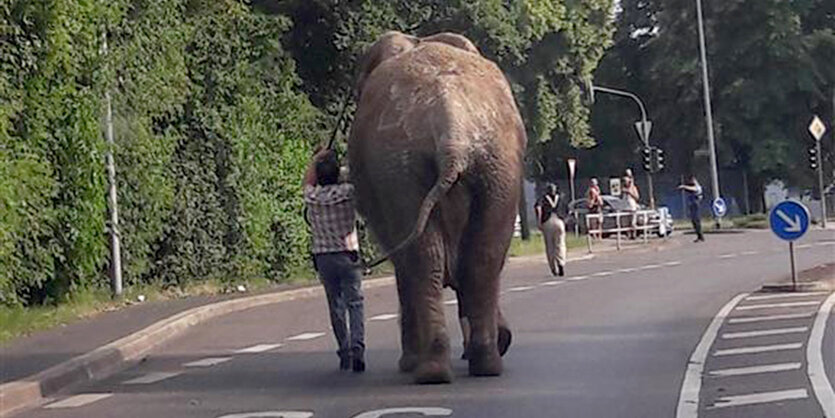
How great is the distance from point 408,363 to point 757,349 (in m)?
3.32

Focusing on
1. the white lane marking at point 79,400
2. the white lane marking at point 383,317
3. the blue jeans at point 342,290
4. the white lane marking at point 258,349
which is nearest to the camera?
the white lane marking at point 79,400

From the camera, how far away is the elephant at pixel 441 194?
13.1 meters

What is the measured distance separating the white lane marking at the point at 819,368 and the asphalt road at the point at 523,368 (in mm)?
68

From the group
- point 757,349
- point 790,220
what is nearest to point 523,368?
point 757,349

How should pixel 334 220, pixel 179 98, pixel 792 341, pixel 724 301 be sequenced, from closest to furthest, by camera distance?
pixel 334 220 < pixel 792 341 < pixel 724 301 < pixel 179 98

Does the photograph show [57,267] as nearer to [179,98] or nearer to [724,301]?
[179,98]

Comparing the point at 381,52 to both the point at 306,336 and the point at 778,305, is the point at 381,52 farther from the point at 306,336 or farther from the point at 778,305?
the point at 778,305

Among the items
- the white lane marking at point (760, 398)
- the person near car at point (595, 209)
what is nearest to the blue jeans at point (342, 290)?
the white lane marking at point (760, 398)

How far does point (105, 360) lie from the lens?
16469 millimetres

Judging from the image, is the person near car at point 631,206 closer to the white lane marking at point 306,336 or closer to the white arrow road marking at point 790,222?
the white arrow road marking at point 790,222

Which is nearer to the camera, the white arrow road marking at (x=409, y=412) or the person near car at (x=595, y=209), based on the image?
the white arrow road marking at (x=409, y=412)

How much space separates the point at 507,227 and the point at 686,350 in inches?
107

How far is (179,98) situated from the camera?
25.1 m

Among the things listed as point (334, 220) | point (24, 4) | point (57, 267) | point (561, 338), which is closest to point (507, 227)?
point (334, 220)
